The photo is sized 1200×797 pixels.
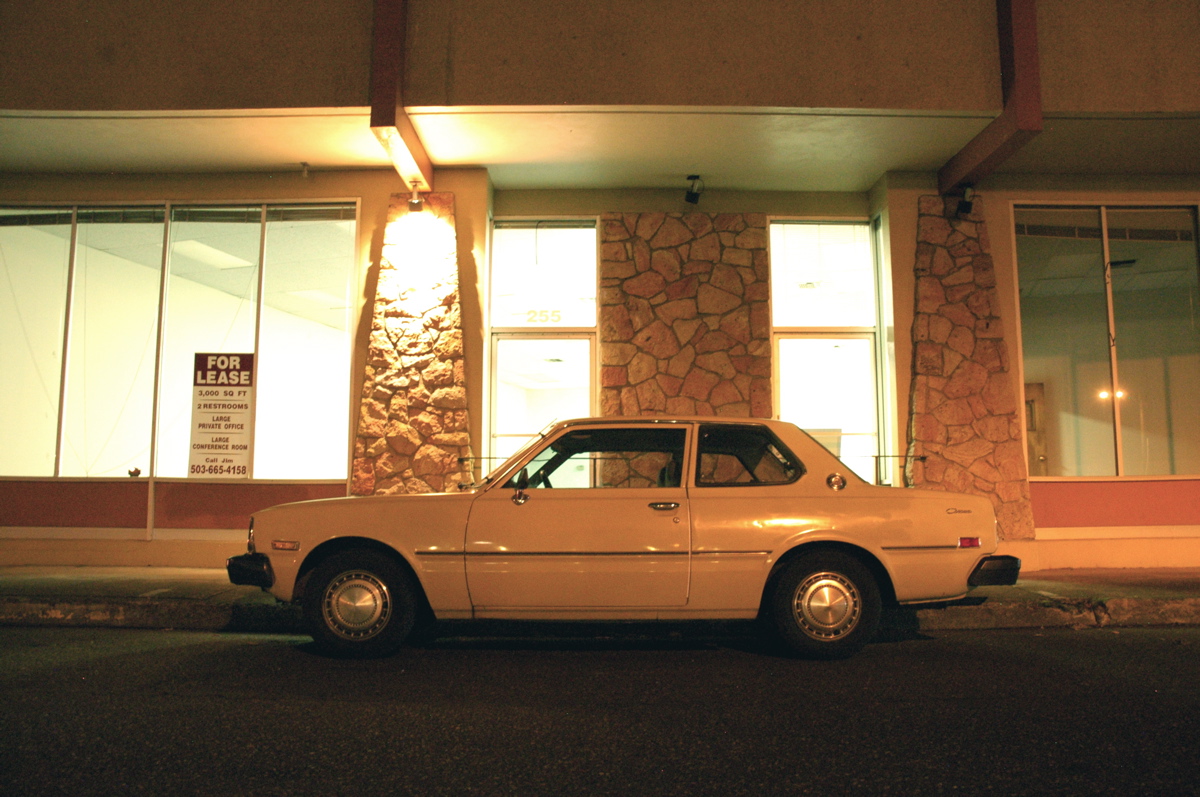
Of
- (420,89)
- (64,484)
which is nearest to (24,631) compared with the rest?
(64,484)

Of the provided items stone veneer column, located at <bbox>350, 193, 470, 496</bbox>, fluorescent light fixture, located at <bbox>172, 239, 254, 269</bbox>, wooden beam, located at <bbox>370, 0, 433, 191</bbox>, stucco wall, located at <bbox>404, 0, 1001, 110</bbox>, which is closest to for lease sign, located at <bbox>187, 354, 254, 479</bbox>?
fluorescent light fixture, located at <bbox>172, 239, 254, 269</bbox>

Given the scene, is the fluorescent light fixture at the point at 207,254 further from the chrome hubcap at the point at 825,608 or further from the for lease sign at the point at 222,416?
the chrome hubcap at the point at 825,608

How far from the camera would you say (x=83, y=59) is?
7.94m

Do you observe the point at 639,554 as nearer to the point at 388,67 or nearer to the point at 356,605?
the point at 356,605

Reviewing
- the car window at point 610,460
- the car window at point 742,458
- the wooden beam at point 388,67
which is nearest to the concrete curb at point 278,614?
the car window at point 742,458

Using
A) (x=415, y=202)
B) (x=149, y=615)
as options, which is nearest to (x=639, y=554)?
(x=149, y=615)

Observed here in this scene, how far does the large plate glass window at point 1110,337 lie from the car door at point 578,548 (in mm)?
6051

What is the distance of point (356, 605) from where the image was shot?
17.1 ft

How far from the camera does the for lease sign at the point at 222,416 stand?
9250 millimetres

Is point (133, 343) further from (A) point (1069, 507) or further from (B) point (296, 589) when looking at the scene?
(A) point (1069, 507)

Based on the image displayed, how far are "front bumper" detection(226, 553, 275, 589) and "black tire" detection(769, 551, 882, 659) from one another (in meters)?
3.23

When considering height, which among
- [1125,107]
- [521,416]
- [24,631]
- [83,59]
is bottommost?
[24,631]

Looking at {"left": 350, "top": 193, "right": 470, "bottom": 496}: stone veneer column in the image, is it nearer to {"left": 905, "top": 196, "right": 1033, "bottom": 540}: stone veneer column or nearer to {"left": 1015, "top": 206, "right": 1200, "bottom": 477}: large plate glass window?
{"left": 905, "top": 196, "right": 1033, "bottom": 540}: stone veneer column

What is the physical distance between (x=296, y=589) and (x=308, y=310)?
16.5 ft
